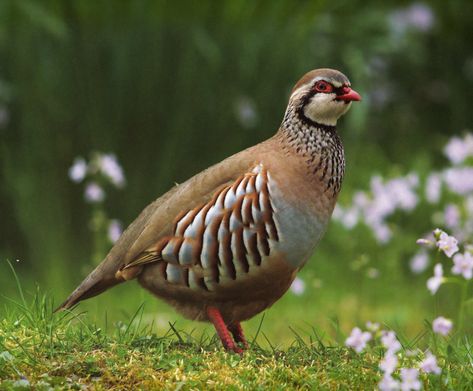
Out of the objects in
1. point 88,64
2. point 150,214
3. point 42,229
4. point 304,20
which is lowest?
point 42,229

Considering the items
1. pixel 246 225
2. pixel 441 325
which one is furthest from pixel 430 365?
pixel 246 225

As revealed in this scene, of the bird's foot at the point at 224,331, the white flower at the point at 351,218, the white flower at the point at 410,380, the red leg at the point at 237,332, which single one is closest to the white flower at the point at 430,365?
the white flower at the point at 410,380

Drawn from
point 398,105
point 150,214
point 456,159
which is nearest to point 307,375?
point 150,214

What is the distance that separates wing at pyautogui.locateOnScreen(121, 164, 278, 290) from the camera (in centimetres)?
512

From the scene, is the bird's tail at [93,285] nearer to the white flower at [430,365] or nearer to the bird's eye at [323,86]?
the bird's eye at [323,86]

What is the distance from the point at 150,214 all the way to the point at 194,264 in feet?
1.64

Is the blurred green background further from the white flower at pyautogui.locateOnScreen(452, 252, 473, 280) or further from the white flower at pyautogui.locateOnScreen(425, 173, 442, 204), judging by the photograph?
the white flower at pyautogui.locateOnScreen(452, 252, 473, 280)

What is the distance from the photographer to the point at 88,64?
943cm

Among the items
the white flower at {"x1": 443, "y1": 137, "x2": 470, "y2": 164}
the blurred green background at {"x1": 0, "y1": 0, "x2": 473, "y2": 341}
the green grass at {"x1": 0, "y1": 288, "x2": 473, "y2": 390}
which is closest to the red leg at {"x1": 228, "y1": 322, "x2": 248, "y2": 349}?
the green grass at {"x1": 0, "y1": 288, "x2": 473, "y2": 390}

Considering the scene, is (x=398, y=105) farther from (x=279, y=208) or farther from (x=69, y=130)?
(x=279, y=208)

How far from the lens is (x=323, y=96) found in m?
5.43

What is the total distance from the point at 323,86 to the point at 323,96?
0.05 m

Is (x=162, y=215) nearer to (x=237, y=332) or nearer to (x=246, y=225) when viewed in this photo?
(x=246, y=225)

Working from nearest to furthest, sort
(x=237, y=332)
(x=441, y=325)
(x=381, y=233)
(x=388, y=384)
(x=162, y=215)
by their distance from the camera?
(x=388, y=384) → (x=441, y=325) → (x=162, y=215) → (x=237, y=332) → (x=381, y=233)
